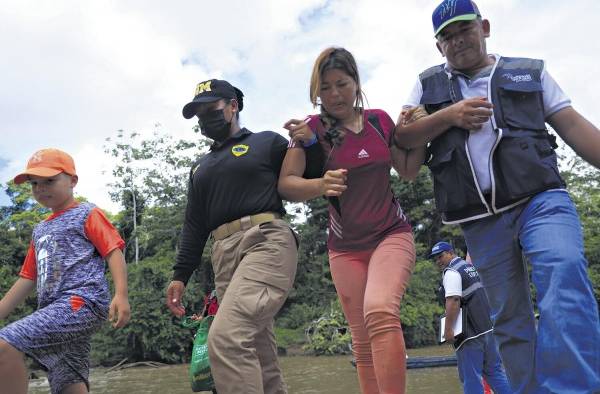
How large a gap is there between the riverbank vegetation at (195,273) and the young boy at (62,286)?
1419cm

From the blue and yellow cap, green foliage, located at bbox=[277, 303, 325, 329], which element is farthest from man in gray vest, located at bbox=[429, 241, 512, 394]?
Result: green foliage, located at bbox=[277, 303, 325, 329]

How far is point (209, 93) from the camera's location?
378cm

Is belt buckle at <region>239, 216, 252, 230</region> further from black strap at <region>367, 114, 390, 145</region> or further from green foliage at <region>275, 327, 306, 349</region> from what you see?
green foliage at <region>275, 327, 306, 349</region>

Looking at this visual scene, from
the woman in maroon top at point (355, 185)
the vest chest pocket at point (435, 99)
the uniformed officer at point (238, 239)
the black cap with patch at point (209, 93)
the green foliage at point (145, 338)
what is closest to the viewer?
the vest chest pocket at point (435, 99)

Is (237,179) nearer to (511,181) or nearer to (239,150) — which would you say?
(239,150)

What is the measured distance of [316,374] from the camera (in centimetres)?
1438

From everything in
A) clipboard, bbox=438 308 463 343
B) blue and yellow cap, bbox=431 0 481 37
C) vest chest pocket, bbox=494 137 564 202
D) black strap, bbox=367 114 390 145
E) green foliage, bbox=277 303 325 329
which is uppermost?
blue and yellow cap, bbox=431 0 481 37

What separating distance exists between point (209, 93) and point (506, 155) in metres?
2.05

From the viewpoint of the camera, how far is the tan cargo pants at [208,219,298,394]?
2.88 m

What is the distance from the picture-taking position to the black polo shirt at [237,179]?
11.5 feet

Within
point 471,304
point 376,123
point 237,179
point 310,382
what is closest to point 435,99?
point 376,123

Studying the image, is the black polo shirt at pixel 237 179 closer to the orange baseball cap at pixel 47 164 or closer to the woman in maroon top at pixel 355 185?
the woman in maroon top at pixel 355 185

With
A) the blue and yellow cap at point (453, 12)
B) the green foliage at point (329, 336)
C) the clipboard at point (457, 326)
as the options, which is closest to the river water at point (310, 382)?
the green foliage at point (329, 336)

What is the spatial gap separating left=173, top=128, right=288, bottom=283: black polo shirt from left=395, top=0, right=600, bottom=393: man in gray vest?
1025 millimetres
